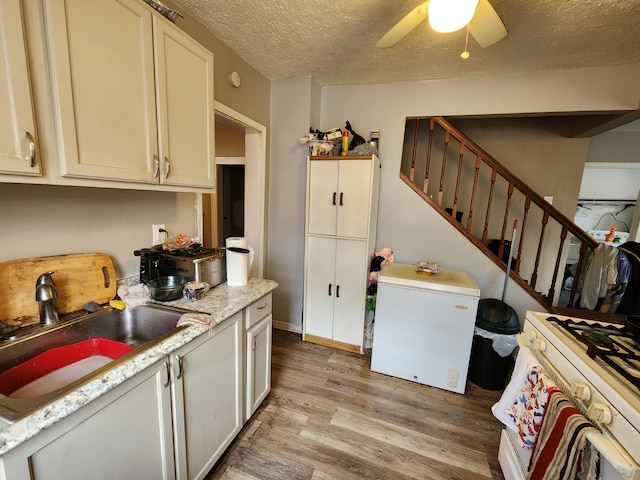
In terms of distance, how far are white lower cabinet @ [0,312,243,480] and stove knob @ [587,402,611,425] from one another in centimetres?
140

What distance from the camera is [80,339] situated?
119 cm

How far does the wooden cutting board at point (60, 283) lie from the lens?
106 centimetres

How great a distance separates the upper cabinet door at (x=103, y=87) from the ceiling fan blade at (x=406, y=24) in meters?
1.18

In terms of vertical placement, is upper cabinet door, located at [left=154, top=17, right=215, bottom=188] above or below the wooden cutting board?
above

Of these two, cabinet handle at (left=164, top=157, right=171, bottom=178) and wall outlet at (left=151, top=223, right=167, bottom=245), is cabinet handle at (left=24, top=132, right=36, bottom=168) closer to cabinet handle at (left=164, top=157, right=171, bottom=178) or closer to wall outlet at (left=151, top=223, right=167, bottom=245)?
cabinet handle at (left=164, top=157, right=171, bottom=178)

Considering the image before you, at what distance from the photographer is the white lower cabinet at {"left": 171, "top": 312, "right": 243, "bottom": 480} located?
3.70 feet

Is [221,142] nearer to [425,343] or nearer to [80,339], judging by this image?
[80,339]

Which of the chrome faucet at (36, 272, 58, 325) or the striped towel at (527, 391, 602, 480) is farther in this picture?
the chrome faucet at (36, 272, 58, 325)

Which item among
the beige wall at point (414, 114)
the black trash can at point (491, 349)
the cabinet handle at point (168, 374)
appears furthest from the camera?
the beige wall at point (414, 114)

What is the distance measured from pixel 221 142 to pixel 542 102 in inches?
140

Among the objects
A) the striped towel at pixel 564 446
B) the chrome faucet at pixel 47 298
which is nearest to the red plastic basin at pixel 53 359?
the chrome faucet at pixel 47 298

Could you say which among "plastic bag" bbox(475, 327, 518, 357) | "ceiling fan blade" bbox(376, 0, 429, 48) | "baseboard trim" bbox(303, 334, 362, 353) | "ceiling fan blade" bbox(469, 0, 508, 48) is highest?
"ceiling fan blade" bbox(376, 0, 429, 48)

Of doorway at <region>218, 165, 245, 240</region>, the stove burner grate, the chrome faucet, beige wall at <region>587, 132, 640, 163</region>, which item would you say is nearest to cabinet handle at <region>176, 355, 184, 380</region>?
the chrome faucet

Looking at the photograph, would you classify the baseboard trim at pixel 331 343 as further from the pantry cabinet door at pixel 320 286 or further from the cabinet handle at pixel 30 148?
the cabinet handle at pixel 30 148
